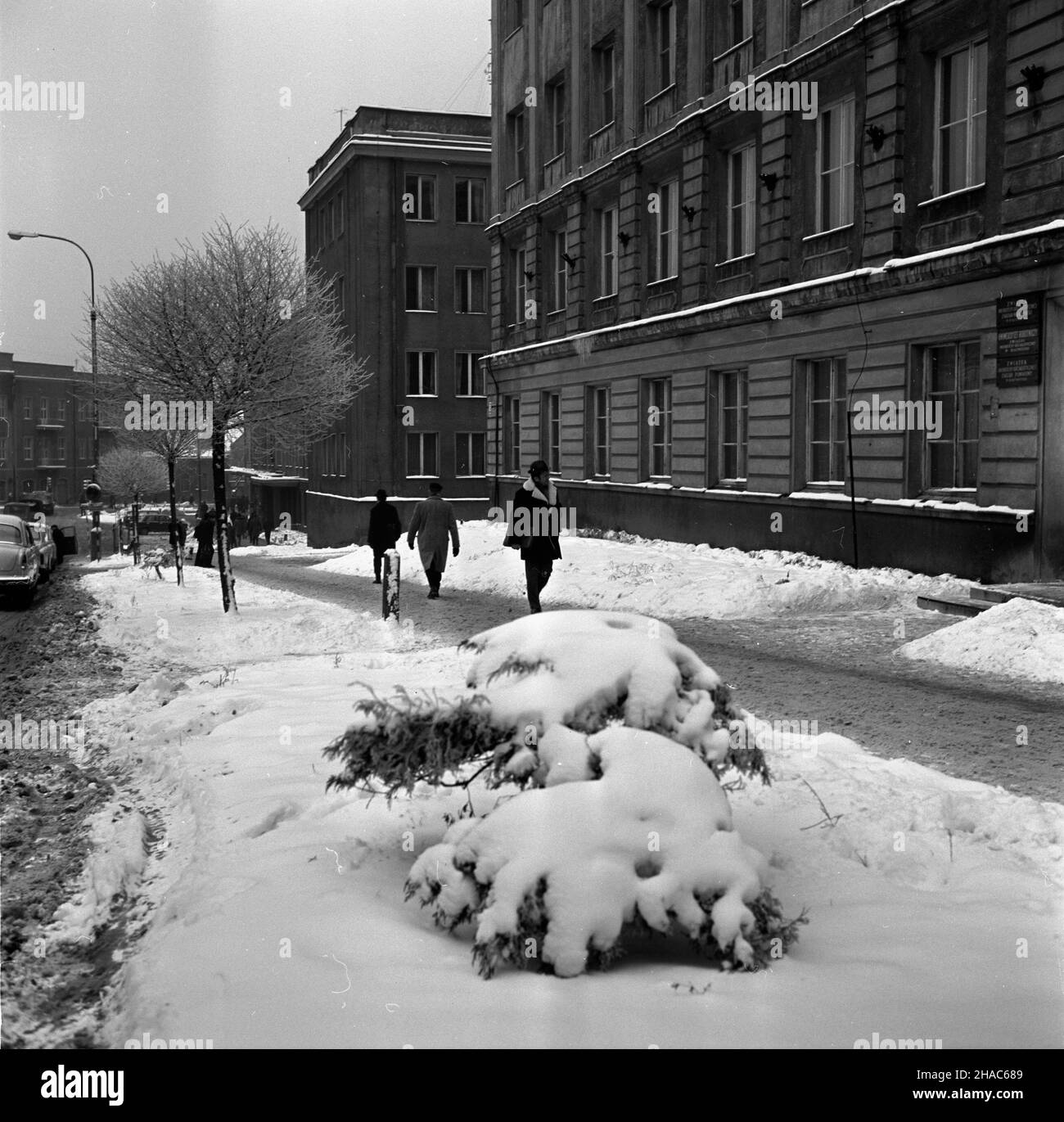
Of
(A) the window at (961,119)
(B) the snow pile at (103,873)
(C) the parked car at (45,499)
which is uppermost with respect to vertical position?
(A) the window at (961,119)

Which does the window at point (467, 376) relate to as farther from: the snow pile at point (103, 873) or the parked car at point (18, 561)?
the snow pile at point (103, 873)

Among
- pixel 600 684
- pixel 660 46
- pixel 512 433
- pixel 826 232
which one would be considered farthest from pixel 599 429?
pixel 600 684

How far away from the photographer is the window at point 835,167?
19.2 metres

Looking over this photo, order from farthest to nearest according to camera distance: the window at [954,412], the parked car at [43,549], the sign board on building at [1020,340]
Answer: the parked car at [43,549] → the window at [954,412] → the sign board on building at [1020,340]

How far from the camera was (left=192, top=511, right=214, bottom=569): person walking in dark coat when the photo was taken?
32.8 meters

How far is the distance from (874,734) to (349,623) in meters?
7.99

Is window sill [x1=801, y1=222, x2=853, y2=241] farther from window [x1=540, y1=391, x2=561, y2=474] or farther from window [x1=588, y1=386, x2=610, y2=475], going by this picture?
window [x1=540, y1=391, x2=561, y2=474]

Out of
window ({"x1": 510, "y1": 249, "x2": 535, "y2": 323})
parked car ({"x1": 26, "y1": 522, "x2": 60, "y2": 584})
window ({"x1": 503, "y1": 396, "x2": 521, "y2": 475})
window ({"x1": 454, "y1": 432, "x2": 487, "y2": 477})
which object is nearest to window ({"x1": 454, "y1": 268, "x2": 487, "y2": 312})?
window ({"x1": 454, "y1": 432, "x2": 487, "y2": 477})

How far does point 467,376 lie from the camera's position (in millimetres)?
47156

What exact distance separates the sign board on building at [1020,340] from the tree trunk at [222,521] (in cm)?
1000

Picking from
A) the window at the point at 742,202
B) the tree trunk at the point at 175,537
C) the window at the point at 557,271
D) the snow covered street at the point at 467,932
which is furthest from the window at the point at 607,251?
the snow covered street at the point at 467,932
